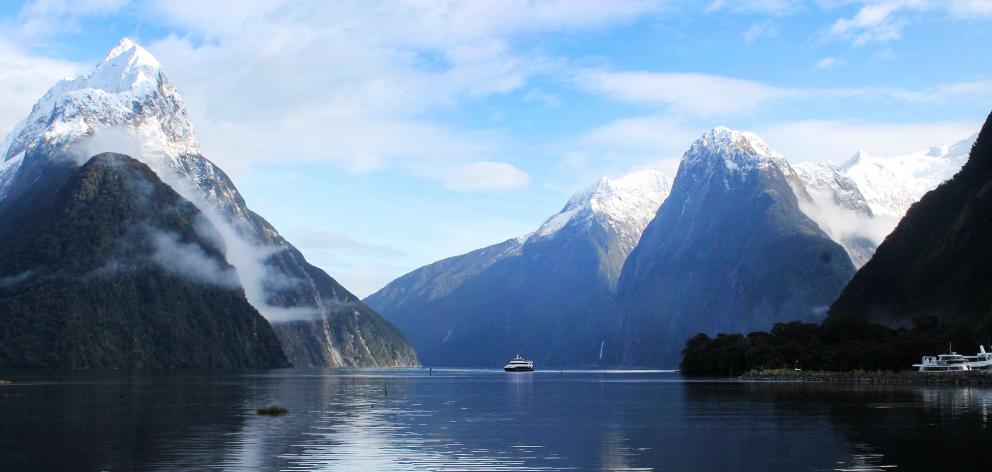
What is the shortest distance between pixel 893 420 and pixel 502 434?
1363 inches

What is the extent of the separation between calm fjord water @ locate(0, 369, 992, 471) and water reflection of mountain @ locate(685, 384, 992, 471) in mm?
168

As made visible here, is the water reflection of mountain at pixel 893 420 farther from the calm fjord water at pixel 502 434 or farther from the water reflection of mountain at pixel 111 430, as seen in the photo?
the water reflection of mountain at pixel 111 430

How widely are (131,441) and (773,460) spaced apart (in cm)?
4352

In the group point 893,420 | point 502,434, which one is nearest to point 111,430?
point 502,434

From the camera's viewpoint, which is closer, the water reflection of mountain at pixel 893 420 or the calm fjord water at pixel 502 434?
the calm fjord water at pixel 502 434

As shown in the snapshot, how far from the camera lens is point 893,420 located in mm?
94250

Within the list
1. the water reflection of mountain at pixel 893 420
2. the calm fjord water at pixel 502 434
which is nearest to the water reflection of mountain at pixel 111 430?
the calm fjord water at pixel 502 434

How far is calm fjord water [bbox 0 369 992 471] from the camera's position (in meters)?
64.4

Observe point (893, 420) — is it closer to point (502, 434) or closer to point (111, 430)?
point (502, 434)

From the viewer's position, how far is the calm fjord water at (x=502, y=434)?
6444cm

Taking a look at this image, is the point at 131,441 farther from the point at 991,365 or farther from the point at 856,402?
the point at 991,365

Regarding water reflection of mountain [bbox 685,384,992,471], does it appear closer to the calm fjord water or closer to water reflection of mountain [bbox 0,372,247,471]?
the calm fjord water

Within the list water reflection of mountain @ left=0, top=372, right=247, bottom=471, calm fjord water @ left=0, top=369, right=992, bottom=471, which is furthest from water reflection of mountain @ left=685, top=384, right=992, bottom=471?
water reflection of mountain @ left=0, top=372, right=247, bottom=471

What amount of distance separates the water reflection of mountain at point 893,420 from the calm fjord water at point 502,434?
0.17 meters
